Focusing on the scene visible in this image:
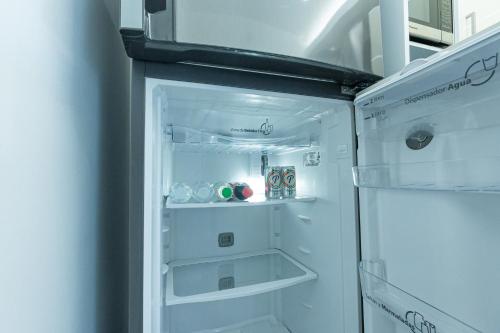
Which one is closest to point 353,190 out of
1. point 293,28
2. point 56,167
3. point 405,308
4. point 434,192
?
point 434,192

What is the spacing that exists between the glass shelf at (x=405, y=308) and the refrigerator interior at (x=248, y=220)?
7 cm

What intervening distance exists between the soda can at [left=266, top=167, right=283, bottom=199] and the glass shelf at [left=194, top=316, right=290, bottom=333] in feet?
2.53

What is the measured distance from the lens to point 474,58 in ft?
1.34

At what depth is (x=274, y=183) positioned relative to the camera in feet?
3.45

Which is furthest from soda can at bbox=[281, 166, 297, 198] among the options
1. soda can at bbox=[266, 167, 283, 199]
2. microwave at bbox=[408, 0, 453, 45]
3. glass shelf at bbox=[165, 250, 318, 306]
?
microwave at bbox=[408, 0, 453, 45]

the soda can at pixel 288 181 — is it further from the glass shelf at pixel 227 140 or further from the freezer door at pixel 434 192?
the freezer door at pixel 434 192

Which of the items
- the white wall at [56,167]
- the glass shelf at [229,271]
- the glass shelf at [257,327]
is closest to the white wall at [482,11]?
the glass shelf at [229,271]

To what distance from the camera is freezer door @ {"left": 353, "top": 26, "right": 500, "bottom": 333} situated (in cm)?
44

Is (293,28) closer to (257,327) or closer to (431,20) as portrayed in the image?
(431,20)

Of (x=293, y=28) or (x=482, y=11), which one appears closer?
(x=293, y=28)

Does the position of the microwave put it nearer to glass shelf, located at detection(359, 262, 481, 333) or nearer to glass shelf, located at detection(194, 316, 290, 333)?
glass shelf, located at detection(359, 262, 481, 333)

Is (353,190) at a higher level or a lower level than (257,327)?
higher

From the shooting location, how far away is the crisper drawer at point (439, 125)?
43 centimetres

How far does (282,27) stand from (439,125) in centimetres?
43
